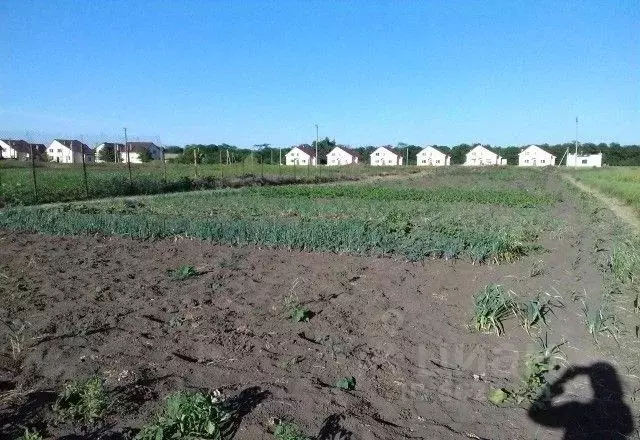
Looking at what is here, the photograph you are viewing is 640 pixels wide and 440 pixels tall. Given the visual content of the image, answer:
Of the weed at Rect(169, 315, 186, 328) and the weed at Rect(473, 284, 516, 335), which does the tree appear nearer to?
the weed at Rect(169, 315, 186, 328)

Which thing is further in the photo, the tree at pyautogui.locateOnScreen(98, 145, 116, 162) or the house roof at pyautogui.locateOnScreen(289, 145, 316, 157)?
the house roof at pyautogui.locateOnScreen(289, 145, 316, 157)

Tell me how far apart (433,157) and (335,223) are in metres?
109

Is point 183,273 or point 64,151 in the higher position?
point 64,151

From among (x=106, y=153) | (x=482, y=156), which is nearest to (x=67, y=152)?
(x=106, y=153)

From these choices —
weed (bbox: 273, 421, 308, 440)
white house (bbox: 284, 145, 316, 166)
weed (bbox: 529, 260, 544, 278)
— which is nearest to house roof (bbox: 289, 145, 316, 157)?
white house (bbox: 284, 145, 316, 166)

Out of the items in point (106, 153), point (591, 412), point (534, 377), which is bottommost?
point (591, 412)

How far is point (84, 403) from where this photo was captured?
3510 mm

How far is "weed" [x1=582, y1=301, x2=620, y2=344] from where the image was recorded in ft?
17.8

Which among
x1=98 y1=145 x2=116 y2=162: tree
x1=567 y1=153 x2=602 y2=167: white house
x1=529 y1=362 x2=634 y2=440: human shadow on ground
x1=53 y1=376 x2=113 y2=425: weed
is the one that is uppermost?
x1=98 y1=145 x2=116 y2=162: tree

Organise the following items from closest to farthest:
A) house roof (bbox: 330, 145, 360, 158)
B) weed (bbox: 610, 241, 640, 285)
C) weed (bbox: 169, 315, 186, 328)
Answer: weed (bbox: 169, 315, 186, 328)
weed (bbox: 610, 241, 640, 285)
house roof (bbox: 330, 145, 360, 158)

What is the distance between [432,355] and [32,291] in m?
4.52

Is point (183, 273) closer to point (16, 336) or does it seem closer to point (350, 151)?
point (16, 336)

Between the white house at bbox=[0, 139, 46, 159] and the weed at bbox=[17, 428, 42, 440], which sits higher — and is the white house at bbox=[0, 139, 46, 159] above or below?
above

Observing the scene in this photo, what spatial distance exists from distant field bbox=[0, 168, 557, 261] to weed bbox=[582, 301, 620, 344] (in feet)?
8.11
